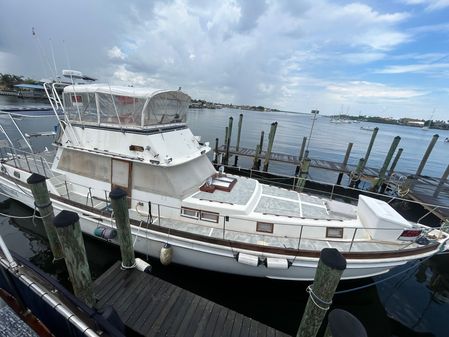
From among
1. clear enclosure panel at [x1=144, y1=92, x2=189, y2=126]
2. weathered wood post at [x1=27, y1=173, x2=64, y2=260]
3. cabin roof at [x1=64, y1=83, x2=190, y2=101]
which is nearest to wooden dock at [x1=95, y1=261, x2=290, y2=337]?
weathered wood post at [x1=27, y1=173, x2=64, y2=260]

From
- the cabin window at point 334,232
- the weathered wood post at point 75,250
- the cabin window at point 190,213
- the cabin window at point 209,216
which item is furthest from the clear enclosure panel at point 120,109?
the cabin window at point 334,232

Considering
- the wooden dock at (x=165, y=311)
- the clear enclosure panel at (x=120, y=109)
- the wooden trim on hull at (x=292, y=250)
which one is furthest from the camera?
the clear enclosure panel at (x=120, y=109)

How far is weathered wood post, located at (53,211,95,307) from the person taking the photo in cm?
344

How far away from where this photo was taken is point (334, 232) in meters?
5.80

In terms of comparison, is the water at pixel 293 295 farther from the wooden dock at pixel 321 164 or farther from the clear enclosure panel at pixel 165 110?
the wooden dock at pixel 321 164

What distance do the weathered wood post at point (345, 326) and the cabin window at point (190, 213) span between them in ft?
14.4

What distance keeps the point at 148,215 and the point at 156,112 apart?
3078 mm

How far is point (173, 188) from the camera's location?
625 cm

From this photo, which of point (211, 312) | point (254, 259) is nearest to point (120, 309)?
point (211, 312)

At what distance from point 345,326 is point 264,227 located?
383 centimetres

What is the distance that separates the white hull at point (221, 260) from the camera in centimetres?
527

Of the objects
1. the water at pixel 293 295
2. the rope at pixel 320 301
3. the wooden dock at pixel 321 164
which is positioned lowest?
the water at pixel 293 295

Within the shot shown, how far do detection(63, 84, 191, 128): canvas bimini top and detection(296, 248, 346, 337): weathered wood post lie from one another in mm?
5562

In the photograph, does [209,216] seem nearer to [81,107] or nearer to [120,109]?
[120,109]
